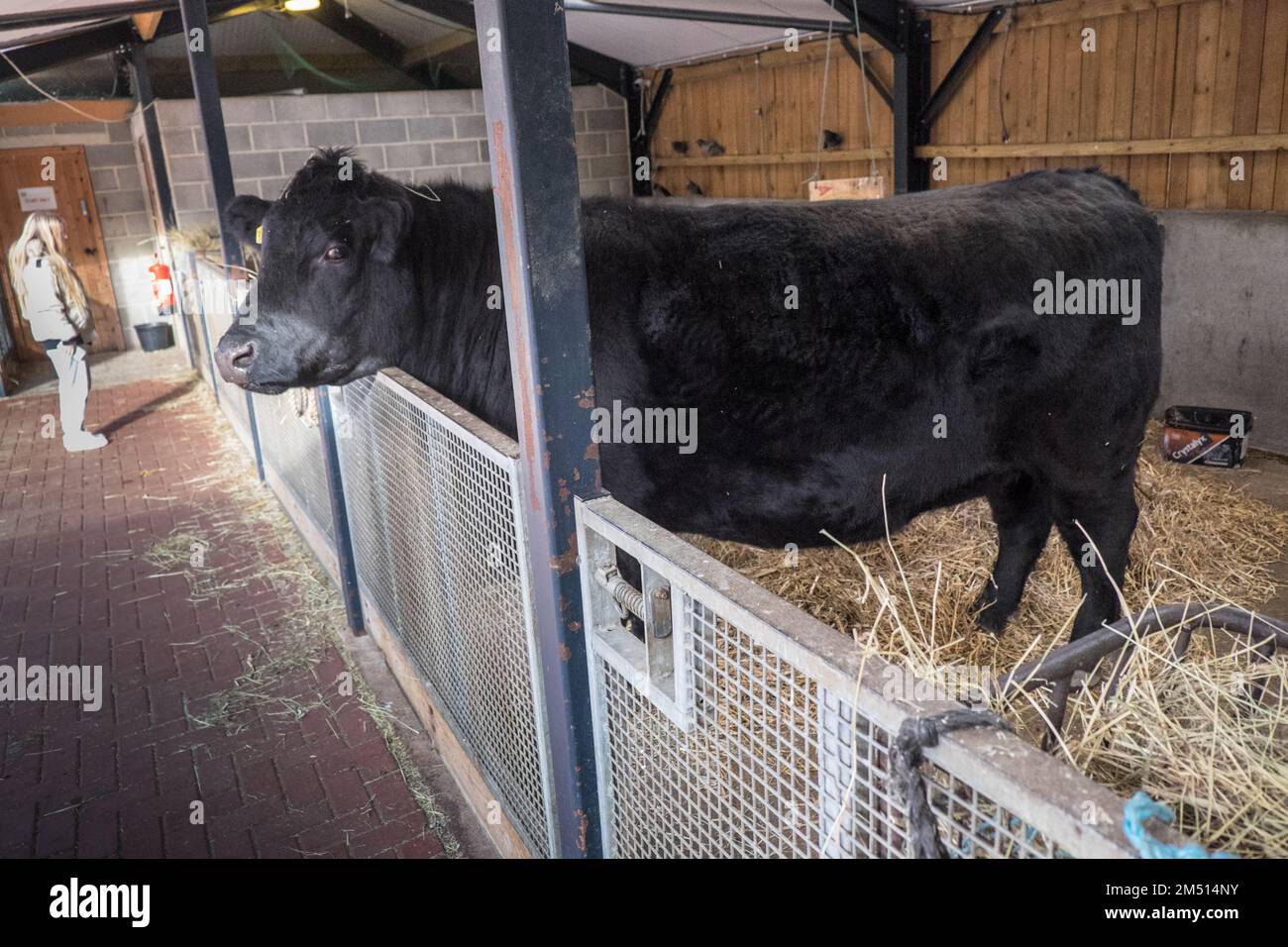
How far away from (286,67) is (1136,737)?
462 inches

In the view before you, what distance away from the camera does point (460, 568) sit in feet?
9.13

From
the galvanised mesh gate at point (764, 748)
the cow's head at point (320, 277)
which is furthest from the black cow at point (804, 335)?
the galvanised mesh gate at point (764, 748)

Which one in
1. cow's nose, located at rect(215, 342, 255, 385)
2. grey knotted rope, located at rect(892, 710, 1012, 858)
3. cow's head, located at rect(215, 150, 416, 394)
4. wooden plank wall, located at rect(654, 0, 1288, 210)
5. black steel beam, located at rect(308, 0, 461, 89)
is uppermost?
black steel beam, located at rect(308, 0, 461, 89)

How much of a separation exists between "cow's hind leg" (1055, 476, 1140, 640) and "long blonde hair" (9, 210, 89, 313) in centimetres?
776

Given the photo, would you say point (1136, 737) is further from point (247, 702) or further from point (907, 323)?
point (247, 702)

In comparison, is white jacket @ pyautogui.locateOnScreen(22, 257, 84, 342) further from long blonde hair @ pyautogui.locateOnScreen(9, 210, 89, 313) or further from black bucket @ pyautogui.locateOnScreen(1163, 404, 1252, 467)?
black bucket @ pyautogui.locateOnScreen(1163, 404, 1252, 467)

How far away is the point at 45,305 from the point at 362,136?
4569 mm

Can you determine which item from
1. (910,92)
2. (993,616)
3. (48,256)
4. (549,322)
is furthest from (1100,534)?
(48,256)

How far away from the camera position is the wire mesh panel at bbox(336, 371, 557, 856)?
91.3 inches

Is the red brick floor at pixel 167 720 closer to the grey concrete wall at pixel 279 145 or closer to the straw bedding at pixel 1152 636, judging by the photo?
the straw bedding at pixel 1152 636

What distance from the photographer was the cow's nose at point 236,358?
131 inches

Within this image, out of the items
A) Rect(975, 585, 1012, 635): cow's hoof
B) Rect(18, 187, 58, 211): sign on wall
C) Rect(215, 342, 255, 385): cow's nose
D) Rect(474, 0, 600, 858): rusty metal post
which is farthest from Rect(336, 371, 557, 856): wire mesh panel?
Rect(18, 187, 58, 211): sign on wall

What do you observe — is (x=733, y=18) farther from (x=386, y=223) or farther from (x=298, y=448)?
(x=386, y=223)

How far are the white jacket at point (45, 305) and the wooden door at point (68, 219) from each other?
508 cm
